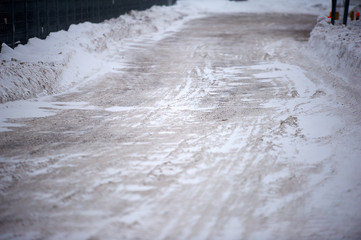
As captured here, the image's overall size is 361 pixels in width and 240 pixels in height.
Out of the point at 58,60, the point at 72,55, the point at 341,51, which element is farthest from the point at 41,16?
the point at 341,51

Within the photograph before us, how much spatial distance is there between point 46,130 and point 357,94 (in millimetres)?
Answer: 6711

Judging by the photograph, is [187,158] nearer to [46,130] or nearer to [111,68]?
[46,130]

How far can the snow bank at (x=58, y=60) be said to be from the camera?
8.92m

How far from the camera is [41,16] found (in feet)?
43.9

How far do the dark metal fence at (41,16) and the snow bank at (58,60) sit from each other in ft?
0.97

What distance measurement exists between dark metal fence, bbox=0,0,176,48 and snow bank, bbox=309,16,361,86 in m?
9.31

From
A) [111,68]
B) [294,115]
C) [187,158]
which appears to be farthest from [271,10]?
[187,158]

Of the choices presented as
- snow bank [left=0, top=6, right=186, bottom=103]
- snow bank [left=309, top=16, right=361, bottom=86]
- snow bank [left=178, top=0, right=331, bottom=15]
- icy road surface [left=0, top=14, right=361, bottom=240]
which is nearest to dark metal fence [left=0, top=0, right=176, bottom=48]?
snow bank [left=0, top=6, right=186, bottom=103]

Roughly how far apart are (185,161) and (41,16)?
1002 centimetres

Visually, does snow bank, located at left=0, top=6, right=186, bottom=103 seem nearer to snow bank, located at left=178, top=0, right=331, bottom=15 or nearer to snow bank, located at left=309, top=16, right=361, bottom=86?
snow bank, located at left=309, top=16, right=361, bottom=86

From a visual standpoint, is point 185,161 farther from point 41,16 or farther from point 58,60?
point 41,16

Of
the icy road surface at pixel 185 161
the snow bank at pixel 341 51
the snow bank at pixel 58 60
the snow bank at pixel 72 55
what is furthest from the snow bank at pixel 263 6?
the icy road surface at pixel 185 161

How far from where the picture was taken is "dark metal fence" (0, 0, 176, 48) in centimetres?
1112

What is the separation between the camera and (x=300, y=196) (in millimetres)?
4613
